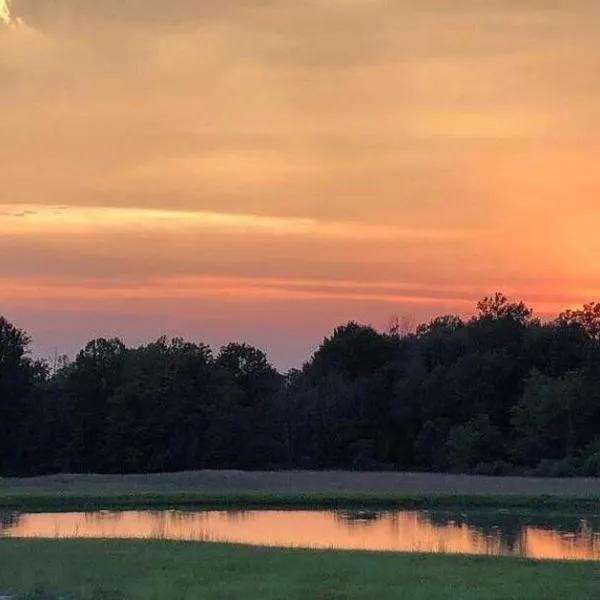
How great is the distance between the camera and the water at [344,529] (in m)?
24.2

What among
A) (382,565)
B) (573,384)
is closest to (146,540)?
(382,565)

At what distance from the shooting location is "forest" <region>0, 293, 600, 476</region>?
60750 mm

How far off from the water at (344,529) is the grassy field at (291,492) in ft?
7.96

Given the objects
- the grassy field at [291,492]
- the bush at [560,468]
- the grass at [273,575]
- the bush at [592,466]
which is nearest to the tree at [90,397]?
the grassy field at [291,492]

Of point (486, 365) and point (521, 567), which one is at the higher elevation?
point (486, 365)

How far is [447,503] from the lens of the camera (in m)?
36.1

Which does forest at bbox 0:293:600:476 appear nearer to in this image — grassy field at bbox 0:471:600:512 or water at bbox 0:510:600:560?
grassy field at bbox 0:471:600:512

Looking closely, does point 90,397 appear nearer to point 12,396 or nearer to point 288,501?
point 12,396

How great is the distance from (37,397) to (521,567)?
53275mm

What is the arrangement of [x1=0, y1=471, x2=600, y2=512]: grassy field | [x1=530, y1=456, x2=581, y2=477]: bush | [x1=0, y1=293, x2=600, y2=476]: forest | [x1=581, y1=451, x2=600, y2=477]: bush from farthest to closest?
[x1=0, y1=293, x2=600, y2=476]: forest, [x1=530, y1=456, x2=581, y2=477]: bush, [x1=581, y1=451, x2=600, y2=477]: bush, [x1=0, y1=471, x2=600, y2=512]: grassy field

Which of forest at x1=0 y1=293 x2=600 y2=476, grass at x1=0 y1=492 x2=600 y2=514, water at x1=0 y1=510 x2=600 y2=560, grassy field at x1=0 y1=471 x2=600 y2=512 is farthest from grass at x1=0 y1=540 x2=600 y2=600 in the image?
forest at x1=0 y1=293 x2=600 y2=476

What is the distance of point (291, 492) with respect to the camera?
3888 cm

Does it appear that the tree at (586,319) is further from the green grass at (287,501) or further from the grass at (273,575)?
the grass at (273,575)

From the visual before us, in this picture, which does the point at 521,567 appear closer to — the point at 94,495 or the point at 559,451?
the point at 94,495
